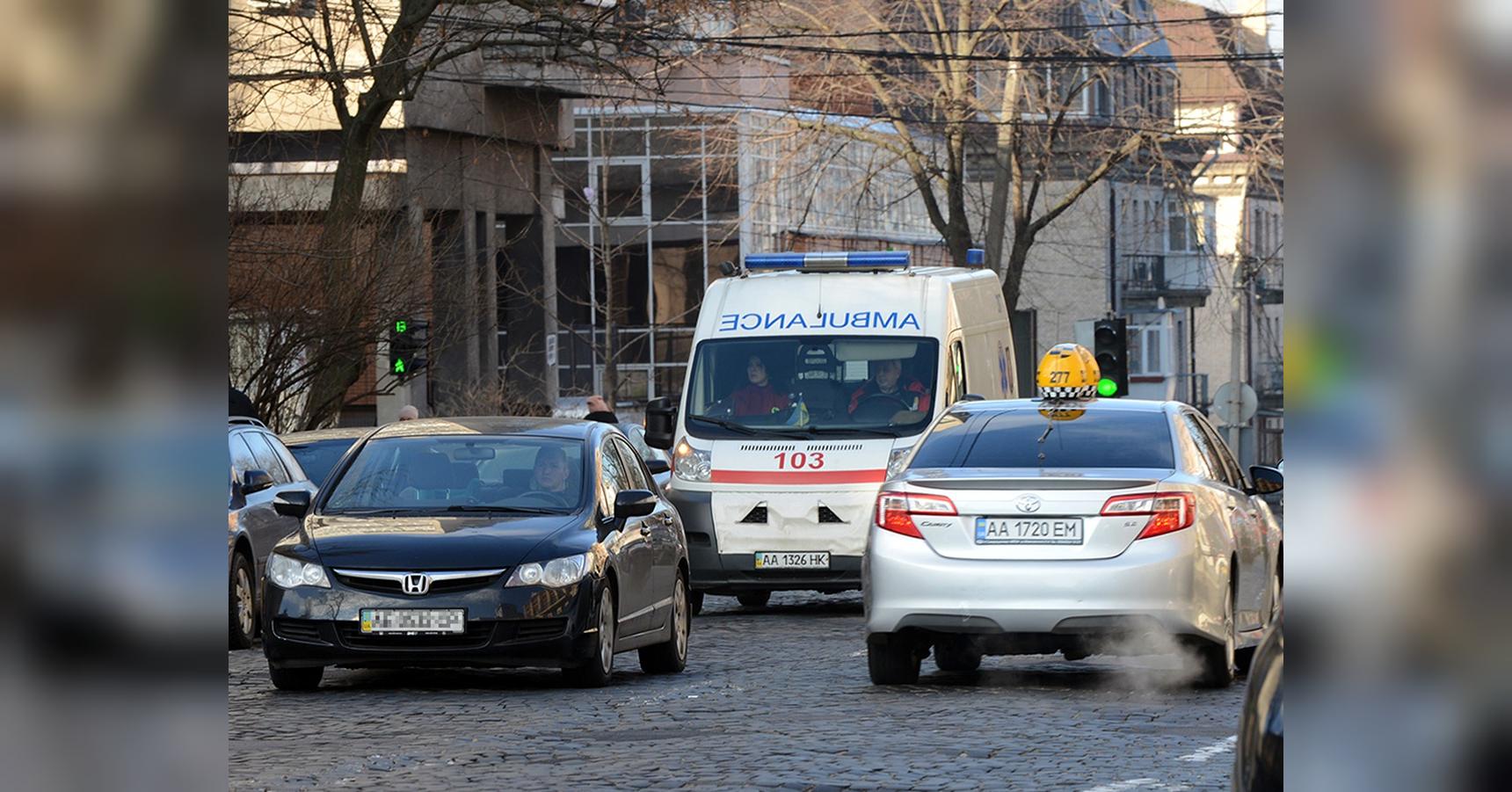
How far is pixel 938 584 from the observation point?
1305 centimetres

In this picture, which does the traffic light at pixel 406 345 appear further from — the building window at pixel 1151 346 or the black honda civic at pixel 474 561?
the building window at pixel 1151 346

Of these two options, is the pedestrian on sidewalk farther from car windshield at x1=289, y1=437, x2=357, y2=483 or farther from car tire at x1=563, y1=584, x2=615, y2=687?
car tire at x1=563, y1=584, x2=615, y2=687

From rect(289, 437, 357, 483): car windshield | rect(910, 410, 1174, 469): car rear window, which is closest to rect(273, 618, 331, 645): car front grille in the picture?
rect(910, 410, 1174, 469): car rear window

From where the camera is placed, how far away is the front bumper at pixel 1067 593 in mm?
12859

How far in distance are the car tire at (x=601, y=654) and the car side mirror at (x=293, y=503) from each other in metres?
1.79

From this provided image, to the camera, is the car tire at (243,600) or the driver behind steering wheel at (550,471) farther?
the car tire at (243,600)

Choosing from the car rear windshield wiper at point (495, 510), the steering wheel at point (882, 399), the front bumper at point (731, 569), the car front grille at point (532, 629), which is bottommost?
the front bumper at point (731, 569)

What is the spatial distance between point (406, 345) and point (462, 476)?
57.2 ft

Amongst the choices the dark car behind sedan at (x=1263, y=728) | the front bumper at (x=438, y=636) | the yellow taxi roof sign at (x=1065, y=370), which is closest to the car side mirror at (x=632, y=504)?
the front bumper at (x=438, y=636)

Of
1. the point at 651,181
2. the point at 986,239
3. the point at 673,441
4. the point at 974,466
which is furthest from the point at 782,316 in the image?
the point at 651,181

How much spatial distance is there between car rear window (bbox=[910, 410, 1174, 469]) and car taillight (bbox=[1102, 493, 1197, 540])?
18.5 inches

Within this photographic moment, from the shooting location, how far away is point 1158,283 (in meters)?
90.6

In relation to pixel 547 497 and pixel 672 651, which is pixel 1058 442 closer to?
pixel 547 497
